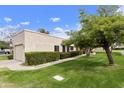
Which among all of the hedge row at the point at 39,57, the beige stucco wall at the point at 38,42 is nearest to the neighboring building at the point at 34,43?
the beige stucco wall at the point at 38,42

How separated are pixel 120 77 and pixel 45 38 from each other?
1268cm

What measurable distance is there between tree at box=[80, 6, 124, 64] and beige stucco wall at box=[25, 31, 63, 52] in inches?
316

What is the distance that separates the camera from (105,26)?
991 cm

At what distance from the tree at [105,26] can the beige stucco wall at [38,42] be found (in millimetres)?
8024

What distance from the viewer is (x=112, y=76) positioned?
8.82m

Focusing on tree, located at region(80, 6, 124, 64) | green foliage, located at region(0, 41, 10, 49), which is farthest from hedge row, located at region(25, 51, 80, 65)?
green foliage, located at region(0, 41, 10, 49)

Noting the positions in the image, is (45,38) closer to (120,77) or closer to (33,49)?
(33,49)

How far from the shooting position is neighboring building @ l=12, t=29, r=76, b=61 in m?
17.4

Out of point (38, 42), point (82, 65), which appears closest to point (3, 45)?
point (38, 42)

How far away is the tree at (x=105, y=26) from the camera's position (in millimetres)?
9867

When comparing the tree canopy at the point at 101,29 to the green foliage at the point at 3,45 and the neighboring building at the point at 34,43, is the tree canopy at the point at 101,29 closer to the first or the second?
the neighboring building at the point at 34,43

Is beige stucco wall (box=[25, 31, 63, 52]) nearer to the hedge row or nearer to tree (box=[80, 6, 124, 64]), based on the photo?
the hedge row
